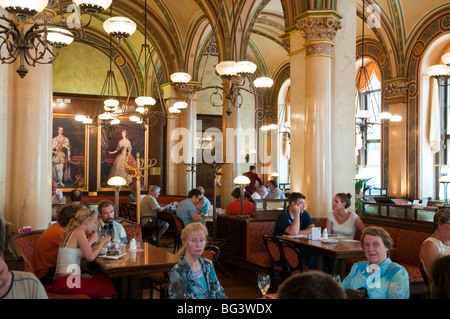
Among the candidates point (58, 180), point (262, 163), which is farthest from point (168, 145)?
point (262, 163)

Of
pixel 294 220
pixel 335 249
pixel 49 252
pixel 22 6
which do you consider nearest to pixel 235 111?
pixel 294 220

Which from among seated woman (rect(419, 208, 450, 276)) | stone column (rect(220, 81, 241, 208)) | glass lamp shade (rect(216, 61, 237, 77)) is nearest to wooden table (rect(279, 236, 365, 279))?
seated woman (rect(419, 208, 450, 276))

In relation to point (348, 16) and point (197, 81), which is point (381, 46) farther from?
point (348, 16)

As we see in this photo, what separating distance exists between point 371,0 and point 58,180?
11794 mm

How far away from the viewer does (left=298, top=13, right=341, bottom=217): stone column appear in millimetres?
7488

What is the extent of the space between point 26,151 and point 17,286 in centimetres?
407

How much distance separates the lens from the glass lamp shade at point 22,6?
3816 millimetres

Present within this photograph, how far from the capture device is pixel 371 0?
13820 mm

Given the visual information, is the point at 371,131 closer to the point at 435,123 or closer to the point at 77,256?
the point at 435,123

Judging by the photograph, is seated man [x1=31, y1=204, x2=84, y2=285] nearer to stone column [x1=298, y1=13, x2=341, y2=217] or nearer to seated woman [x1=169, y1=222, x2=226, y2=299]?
seated woman [x1=169, y1=222, x2=226, y2=299]

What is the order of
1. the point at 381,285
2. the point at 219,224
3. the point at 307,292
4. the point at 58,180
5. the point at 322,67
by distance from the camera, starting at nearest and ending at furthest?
the point at 307,292
the point at 381,285
the point at 322,67
the point at 219,224
the point at 58,180

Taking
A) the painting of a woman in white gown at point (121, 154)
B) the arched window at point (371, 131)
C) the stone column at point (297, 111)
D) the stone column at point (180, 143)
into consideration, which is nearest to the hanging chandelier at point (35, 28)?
the stone column at point (297, 111)

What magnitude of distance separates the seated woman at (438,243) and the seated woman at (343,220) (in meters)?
2.09

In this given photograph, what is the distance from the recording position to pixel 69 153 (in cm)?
1625
